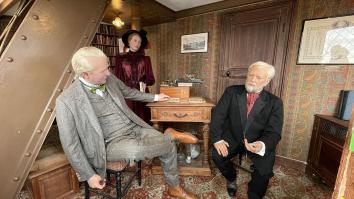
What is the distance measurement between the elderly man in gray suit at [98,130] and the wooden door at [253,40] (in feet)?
4.66

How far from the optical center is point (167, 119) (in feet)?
6.20

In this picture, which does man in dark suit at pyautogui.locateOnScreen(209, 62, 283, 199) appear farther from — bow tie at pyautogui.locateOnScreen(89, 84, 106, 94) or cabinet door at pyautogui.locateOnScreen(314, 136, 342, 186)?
bow tie at pyautogui.locateOnScreen(89, 84, 106, 94)

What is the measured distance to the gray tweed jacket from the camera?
118 cm

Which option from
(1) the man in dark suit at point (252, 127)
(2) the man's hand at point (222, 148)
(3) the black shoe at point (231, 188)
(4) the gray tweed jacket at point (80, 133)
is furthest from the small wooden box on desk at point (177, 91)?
(3) the black shoe at point (231, 188)

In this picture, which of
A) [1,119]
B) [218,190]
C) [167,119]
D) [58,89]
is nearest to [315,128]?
[218,190]

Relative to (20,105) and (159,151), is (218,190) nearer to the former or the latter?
(159,151)

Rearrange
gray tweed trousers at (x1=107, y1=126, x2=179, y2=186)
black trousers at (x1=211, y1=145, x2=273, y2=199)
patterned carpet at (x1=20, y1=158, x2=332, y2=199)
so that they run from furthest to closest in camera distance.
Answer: patterned carpet at (x1=20, y1=158, x2=332, y2=199) → black trousers at (x1=211, y1=145, x2=273, y2=199) → gray tweed trousers at (x1=107, y1=126, x2=179, y2=186)

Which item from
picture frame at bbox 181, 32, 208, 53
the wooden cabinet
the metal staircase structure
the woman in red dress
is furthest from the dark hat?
the wooden cabinet

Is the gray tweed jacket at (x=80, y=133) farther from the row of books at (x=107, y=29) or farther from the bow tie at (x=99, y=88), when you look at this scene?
the row of books at (x=107, y=29)

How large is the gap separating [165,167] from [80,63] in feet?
3.53

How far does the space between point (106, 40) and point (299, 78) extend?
384cm

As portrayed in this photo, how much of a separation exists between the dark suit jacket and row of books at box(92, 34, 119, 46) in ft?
11.1

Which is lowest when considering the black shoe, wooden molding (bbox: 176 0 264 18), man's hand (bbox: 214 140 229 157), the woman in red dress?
the black shoe

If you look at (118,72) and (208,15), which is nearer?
(118,72)
